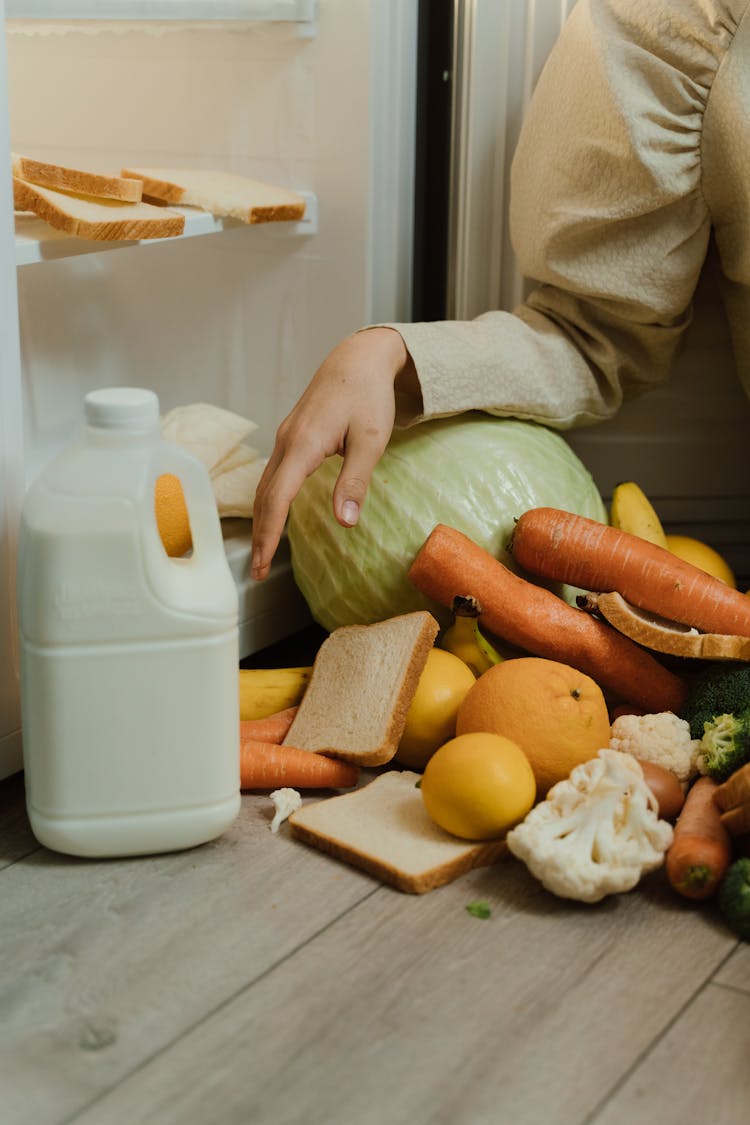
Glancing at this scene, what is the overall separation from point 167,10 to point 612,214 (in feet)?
1.75

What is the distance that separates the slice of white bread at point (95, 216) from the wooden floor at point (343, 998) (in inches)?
21.9

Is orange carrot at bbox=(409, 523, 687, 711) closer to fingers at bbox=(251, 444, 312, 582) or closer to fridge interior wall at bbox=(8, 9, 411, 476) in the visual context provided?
fingers at bbox=(251, 444, 312, 582)

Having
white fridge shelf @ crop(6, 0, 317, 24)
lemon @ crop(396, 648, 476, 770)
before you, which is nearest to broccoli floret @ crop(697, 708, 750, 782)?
lemon @ crop(396, 648, 476, 770)

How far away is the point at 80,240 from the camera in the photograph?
1261 mm

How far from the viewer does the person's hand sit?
3.99 ft

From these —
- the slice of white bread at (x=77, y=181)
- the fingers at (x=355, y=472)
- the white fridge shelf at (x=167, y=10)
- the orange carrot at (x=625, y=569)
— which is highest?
the white fridge shelf at (x=167, y=10)

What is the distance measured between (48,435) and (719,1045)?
3.68ft

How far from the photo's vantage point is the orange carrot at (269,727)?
124 cm

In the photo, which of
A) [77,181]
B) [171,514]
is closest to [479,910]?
[171,514]

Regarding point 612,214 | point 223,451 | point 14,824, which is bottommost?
point 14,824

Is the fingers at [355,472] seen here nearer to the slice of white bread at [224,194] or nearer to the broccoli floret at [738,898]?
the slice of white bread at [224,194]

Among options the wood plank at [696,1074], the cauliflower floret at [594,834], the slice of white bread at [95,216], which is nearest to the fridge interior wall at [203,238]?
the slice of white bread at [95,216]

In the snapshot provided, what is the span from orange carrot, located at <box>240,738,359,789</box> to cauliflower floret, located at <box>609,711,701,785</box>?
0.25 metres

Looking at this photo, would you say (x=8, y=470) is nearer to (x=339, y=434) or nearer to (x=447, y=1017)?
(x=339, y=434)
